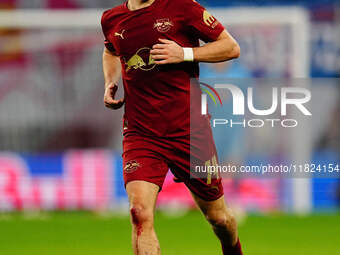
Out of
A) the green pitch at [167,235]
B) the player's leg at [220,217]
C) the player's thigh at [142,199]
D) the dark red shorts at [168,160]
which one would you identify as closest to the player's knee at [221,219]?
the player's leg at [220,217]

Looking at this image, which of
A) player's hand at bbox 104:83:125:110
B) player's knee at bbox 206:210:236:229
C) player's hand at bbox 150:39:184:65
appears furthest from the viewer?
player's knee at bbox 206:210:236:229

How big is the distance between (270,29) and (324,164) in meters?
2.28

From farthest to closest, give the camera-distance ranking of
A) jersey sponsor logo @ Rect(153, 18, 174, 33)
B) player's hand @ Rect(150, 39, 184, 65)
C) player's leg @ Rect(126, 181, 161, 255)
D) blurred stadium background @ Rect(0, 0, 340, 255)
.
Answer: blurred stadium background @ Rect(0, 0, 340, 255)
jersey sponsor logo @ Rect(153, 18, 174, 33)
player's hand @ Rect(150, 39, 184, 65)
player's leg @ Rect(126, 181, 161, 255)

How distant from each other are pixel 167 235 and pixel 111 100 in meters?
4.27

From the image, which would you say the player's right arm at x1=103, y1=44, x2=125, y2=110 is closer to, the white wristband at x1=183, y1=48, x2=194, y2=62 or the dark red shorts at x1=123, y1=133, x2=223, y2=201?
the dark red shorts at x1=123, y1=133, x2=223, y2=201

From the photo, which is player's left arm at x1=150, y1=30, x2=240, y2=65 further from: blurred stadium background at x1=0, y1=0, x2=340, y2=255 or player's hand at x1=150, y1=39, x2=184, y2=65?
blurred stadium background at x1=0, y1=0, x2=340, y2=255

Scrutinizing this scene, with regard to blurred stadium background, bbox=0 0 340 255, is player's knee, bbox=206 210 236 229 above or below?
above

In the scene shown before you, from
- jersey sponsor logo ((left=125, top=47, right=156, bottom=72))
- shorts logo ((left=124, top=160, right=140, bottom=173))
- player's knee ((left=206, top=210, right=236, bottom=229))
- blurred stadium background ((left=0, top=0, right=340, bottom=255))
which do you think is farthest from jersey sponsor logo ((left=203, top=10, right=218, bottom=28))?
blurred stadium background ((left=0, top=0, right=340, bottom=255))

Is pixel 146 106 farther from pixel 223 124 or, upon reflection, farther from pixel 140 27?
pixel 223 124

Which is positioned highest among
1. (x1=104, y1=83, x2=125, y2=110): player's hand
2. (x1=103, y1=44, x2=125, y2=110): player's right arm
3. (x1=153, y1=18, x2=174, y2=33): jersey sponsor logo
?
(x1=153, y1=18, x2=174, y2=33): jersey sponsor logo

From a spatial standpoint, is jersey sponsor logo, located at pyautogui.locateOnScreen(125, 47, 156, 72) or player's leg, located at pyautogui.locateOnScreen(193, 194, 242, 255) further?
player's leg, located at pyautogui.locateOnScreen(193, 194, 242, 255)

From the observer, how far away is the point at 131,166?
5.29 m

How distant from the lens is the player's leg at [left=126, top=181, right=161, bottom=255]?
4.93 metres

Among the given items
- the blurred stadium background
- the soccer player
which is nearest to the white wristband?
the soccer player
